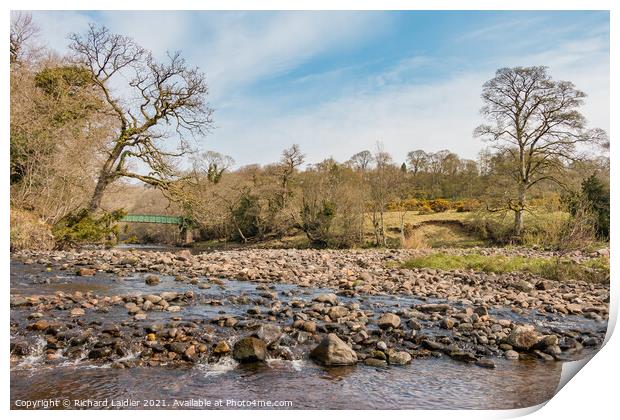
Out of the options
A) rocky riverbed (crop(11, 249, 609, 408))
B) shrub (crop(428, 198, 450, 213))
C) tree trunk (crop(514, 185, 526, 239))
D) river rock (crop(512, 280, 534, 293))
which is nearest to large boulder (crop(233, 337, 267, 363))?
rocky riverbed (crop(11, 249, 609, 408))

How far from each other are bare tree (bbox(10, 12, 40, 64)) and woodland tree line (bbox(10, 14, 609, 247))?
2 centimetres

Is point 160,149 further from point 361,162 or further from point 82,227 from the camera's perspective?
point 361,162

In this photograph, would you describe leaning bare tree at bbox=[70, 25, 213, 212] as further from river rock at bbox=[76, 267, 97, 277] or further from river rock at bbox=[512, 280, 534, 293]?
river rock at bbox=[512, 280, 534, 293]

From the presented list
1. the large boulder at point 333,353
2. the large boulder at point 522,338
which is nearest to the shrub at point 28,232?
the large boulder at point 333,353

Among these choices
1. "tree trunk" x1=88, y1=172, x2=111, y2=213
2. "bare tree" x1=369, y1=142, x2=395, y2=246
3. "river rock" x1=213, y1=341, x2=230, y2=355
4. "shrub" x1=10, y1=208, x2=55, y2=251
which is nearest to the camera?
"river rock" x1=213, y1=341, x2=230, y2=355

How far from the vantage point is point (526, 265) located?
895cm

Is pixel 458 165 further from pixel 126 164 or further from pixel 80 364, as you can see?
pixel 80 364

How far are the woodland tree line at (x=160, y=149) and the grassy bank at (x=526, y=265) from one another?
2.24 feet

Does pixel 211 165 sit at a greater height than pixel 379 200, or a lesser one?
greater

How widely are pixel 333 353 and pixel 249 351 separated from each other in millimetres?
752

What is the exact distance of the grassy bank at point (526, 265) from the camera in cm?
654

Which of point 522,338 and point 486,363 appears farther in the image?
point 522,338

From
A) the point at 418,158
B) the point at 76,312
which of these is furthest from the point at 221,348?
the point at 418,158

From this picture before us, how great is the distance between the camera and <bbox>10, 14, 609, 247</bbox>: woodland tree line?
5050mm
